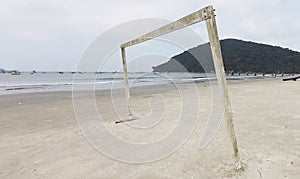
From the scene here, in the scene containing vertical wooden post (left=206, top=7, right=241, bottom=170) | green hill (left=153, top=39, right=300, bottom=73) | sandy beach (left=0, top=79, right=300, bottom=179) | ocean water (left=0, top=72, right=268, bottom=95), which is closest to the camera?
vertical wooden post (left=206, top=7, right=241, bottom=170)

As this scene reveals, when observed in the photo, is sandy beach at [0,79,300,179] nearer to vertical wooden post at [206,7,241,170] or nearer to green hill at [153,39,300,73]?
vertical wooden post at [206,7,241,170]

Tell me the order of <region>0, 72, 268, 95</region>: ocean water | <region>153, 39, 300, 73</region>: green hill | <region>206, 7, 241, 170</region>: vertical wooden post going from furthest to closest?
<region>153, 39, 300, 73</region>: green hill → <region>0, 72, 268, 95</region>: ocean water → <region>206, 7, 241, 170</region>: vertical wooden post

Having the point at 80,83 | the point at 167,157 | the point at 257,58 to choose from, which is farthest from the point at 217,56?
the point at 257,58

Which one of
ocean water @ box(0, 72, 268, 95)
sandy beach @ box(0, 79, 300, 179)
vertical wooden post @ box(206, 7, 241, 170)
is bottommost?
sandy beach @ box(0, 79, 300, 179)

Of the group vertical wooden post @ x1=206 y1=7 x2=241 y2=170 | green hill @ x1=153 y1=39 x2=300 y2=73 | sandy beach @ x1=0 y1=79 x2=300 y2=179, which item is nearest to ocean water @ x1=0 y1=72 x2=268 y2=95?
sandy beach @ x1=0 y1=79 x2=300 y2=179

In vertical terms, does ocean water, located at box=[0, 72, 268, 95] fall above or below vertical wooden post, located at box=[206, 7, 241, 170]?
above

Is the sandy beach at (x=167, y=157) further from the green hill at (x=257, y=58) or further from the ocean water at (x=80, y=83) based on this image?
the green hill at (x=257, y=58)

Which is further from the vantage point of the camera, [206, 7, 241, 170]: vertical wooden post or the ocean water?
the ocean water

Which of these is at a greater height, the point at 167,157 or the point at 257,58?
the point at 257,58

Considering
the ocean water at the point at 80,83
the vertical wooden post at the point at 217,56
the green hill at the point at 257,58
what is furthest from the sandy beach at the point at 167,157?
the green hill at the point at 257,58

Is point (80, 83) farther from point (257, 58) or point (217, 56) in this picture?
point (257, 58)

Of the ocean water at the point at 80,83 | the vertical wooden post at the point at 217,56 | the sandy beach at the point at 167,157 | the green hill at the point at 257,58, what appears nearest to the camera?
the vertical wooden post at the point at 217,56

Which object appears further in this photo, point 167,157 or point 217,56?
point 167,157

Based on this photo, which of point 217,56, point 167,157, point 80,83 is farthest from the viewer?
point 80,83
